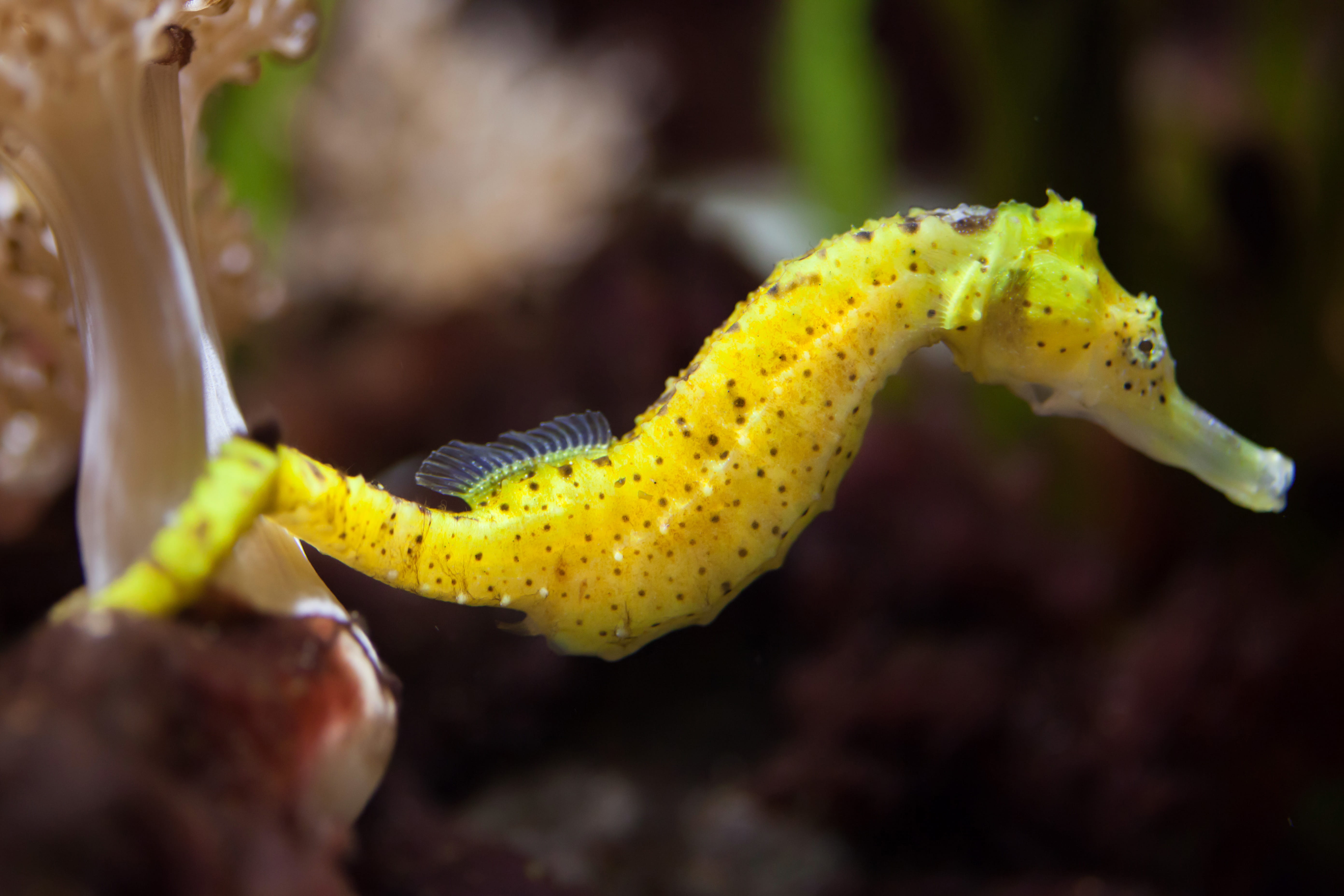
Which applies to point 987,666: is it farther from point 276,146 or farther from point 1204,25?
point 1204,25

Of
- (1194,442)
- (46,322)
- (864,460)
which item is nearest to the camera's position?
(1194,442)

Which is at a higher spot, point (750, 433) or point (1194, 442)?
point (1194, 442)

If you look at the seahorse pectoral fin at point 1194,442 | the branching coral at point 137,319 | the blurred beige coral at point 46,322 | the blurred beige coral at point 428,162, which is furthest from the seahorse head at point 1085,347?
the blurred beige coral at point 428,162

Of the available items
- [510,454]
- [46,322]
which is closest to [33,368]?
[46,322]

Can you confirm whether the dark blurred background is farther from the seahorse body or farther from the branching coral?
the seahorse body

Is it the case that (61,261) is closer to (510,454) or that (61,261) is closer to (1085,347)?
(510,454)

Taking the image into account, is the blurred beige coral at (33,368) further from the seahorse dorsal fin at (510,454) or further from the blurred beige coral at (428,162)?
the blurred beige coral at (428,162)
